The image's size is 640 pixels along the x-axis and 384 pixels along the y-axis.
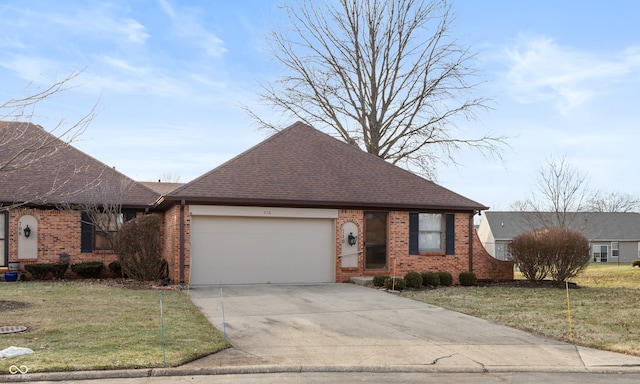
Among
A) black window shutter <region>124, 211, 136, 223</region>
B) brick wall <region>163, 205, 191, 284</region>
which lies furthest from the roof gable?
brick wall <region>163, 205, 191, 284</region>

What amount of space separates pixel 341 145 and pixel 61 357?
16437 millimetres

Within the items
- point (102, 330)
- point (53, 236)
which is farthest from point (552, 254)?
point (53, 236)

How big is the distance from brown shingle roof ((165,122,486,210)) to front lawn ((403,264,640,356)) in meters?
3.93

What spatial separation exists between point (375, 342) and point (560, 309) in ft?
20.4

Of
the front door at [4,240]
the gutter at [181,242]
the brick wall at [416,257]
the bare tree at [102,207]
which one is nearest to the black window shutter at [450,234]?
the brick wall at [416,257]

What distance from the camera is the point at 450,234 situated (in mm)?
21609

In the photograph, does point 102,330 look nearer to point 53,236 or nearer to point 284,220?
point 284,220

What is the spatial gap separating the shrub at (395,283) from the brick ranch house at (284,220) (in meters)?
2.23

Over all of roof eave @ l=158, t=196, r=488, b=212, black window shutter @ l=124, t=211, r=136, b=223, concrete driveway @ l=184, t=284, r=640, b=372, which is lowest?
concrete driveway @ l=184, t=284, r=640, b=372

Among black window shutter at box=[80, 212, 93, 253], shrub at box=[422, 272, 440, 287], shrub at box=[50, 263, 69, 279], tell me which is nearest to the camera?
shrub at box=[422, 272, 440, 287]

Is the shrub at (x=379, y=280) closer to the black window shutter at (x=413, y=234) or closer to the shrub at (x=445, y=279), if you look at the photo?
the shrub at (x=445, y=279)

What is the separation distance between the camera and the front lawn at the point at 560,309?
10875 mm

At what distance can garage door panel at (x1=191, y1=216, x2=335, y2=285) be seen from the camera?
1891cm

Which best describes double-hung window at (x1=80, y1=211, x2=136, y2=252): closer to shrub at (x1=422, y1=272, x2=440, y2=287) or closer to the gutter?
the gutter
